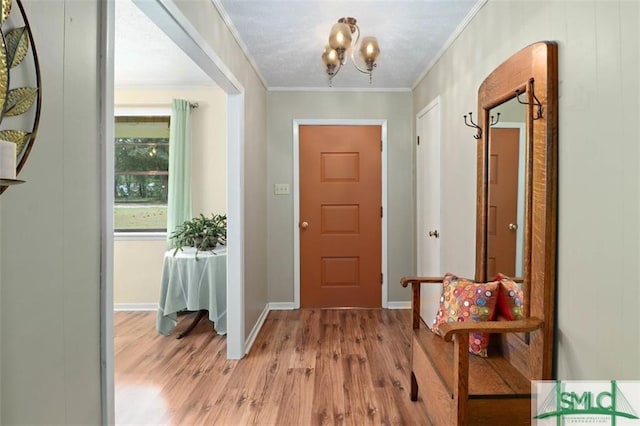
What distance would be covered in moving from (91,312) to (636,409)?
67.5 inches

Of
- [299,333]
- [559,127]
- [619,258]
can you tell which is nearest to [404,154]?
[299,333]

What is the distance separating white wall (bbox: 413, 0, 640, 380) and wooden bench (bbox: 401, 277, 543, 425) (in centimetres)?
20

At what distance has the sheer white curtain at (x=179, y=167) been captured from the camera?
348 centimetres

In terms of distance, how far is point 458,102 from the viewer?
240cm

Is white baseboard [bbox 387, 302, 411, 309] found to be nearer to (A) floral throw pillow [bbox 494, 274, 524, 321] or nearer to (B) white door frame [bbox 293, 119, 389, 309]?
(B) white door frame [bbox 293, 119, 389, 309]

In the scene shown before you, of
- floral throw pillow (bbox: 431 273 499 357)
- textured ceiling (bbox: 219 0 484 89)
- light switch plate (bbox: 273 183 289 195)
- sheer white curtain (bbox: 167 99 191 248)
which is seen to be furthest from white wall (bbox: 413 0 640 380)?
sheer white curtain (bbox: 167 99 191 248)

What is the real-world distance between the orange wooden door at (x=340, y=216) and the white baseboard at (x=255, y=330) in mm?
427

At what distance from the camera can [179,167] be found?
3490mm

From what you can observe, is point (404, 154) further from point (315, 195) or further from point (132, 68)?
point (132, 68)

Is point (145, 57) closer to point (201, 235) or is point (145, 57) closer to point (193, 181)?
point (193, 181)

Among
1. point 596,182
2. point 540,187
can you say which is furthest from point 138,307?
point 596,182

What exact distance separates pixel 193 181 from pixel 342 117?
5.67ft

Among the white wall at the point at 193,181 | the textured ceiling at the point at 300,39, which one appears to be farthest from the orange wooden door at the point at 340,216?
the white wall at the point at 193,181

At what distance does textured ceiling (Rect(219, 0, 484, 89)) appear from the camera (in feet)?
6.82
